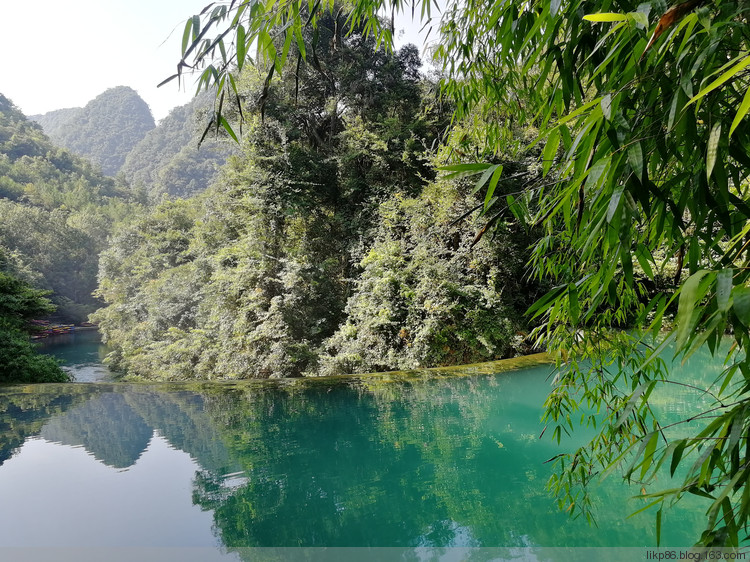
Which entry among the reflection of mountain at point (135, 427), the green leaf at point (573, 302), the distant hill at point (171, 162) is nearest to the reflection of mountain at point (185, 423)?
the reflection of mountain at point (135, 427)

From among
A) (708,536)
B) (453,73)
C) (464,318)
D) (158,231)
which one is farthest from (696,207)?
(158,231)

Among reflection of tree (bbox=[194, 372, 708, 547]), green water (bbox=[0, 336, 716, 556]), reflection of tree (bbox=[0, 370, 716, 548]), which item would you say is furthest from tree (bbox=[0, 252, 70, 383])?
reflection of tree (bbox=[194, 372, 708, 547])

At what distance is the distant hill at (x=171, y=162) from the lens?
33.3 metres

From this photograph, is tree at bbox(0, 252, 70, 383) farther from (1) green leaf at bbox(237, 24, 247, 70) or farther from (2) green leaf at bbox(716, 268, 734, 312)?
(2) green leaf at bbox(716, 268, 734, 312)

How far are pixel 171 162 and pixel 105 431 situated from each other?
3566 centimetres

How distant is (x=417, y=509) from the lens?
2.04 metres

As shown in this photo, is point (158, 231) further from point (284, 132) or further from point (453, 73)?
point (453, 73)

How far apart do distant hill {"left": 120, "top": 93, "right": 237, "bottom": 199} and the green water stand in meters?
29.9

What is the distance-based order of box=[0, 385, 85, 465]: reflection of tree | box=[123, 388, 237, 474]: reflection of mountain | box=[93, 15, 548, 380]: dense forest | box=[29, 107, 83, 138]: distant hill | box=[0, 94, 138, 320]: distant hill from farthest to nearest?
box=[29, 107, 83, 138]: distant hill, box=[0, 94, 138, 320]: distant hill, box=[93, 15, 548, 380]: dense forest, box=[0, 385, 85, 465]: reflection of tree, box=[123, 388, 237, 474]: reflection of mountain

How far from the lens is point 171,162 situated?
34.0 meters

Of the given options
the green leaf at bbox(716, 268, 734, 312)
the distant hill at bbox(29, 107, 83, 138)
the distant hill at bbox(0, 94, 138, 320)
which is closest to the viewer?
the green leaf at bbox(716, 268, 734, 312)

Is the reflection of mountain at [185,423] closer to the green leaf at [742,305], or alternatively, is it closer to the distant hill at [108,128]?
the green leaf at [742,305]

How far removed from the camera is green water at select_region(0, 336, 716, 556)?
6.06ft

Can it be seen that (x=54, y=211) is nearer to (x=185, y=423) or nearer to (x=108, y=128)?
(x=185, y=423)
